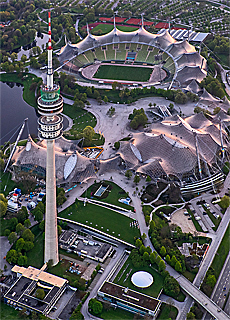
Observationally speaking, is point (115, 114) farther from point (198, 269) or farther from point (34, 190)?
point (198, 269)

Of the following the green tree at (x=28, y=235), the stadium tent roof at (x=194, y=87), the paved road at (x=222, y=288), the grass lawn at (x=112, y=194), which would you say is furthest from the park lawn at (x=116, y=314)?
the stadium tent roof at (x=194, y=87)

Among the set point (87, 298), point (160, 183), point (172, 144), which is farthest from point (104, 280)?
point (172, 144)

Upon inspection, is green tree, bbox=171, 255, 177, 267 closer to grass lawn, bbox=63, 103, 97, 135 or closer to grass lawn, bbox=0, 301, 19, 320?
grass lawn, bbox=0, 301, 19, 320

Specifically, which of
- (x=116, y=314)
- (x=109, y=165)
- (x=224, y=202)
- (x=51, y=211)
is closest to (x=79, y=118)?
(x=109, y=165)

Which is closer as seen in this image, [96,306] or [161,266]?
[96,306]

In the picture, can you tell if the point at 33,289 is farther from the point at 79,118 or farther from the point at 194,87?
the point at 194,87

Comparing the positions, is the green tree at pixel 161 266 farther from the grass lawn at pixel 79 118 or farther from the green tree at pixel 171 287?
the grass lawn at pixel 79 118
